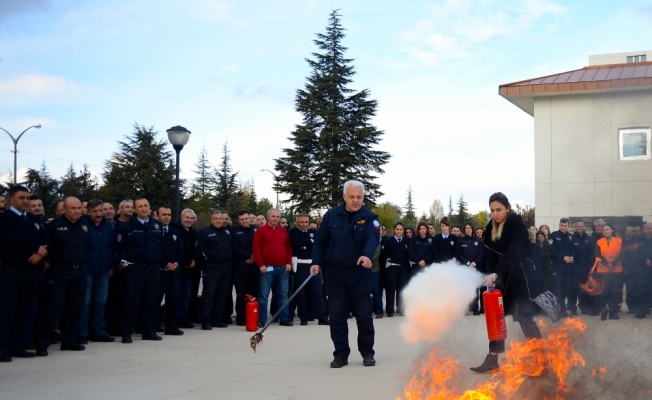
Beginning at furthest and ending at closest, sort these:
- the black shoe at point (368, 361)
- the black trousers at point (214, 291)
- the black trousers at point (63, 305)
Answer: the black trousers at point (214, 291)
the black trousers at point (63, 305)
the black shoe at point (368, 361)

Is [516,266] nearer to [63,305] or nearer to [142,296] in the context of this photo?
[142,296]

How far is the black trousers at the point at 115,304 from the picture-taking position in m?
11.3

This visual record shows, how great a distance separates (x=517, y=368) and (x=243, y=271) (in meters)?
7.91

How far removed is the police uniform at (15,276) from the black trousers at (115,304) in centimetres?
215

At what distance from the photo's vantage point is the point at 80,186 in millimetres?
43656

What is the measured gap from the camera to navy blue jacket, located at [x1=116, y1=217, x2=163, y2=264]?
427 inches

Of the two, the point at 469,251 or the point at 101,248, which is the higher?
the point at 101,248

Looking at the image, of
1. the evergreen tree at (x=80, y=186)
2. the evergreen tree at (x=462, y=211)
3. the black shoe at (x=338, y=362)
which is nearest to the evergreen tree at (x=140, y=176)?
the evergreen tree at (x=80, y=186)

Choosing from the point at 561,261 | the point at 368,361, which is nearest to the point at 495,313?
the point at 368,361

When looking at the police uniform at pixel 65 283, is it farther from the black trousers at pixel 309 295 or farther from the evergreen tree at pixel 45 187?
the evergreen tree at pixel 45 187

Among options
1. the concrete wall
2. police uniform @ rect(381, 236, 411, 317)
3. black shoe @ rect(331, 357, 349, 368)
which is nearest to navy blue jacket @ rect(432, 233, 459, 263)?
police uniform @ rect(381, 236, 411, 317)

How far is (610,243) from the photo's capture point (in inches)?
486

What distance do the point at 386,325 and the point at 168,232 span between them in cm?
456

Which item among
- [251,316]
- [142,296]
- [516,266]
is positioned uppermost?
[516,266]
